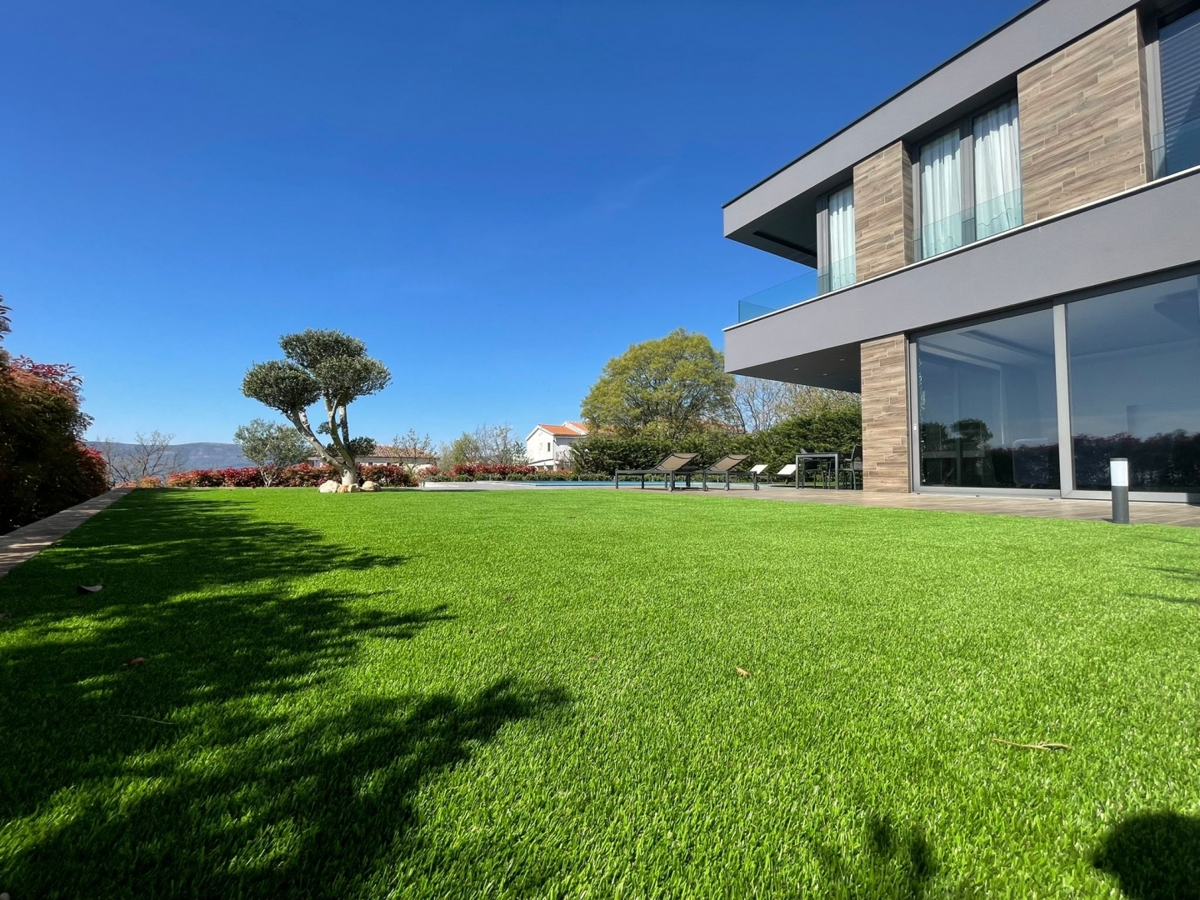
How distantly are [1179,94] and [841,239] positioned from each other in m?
5.49

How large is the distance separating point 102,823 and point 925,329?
12.3 metres

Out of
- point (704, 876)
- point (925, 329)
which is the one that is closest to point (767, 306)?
point (925, 329)

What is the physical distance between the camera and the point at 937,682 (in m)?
1.61

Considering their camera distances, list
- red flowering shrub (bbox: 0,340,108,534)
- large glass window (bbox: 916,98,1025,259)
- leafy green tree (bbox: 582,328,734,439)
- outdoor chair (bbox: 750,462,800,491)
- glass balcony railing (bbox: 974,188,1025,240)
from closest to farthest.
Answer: red flowering shrub (bbox: 0,340,108,534), glass balcony railing (bbox: 974,188,1025,240), large glass window (bbox: 916,98,1025,259), outdoor chair (bbox: 750,462,800,491), leafy green tree (bbox: 582,328,734,439)

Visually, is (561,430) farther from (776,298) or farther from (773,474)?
(776,298)

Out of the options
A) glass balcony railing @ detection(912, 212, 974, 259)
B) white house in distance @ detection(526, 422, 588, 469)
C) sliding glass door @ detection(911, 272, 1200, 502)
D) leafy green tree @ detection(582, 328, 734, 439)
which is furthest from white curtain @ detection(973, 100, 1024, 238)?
white house in distance @ detection(526, 422, 588, 469)

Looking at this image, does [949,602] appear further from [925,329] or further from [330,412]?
[330,412]

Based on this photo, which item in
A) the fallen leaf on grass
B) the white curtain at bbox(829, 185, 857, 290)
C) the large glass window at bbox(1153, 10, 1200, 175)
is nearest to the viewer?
the fallen leaf on grass

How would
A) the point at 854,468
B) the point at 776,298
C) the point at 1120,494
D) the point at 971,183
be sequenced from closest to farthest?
1. the point at 1120,494
2. the point at 971,183
3. the point at 776,298
4. the point at 854,468

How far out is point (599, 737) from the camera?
1282 millimetres

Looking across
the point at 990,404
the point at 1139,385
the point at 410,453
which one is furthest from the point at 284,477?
the point at 1139,385

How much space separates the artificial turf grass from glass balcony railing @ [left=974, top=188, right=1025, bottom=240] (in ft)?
29.5

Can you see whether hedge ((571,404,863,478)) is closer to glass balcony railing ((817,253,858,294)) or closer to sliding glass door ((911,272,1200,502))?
glass balcony railing ((817,253,858,294))

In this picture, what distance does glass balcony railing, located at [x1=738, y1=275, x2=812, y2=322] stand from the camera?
40.9 feet
